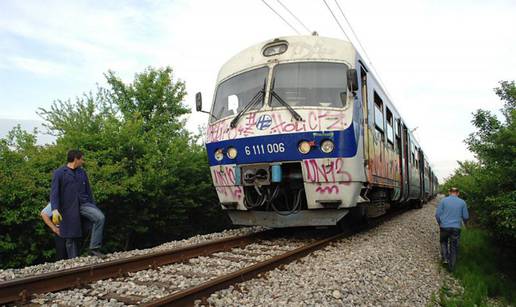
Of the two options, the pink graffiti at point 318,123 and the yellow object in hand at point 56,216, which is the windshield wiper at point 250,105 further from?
the yellow object in hand at point 56,216

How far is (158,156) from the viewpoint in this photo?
10.5 meters

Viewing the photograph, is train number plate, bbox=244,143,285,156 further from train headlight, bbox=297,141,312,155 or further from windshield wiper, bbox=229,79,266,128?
windshield wiper, bbox=229,79,266,128

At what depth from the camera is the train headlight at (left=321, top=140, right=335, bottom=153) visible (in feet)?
21.0

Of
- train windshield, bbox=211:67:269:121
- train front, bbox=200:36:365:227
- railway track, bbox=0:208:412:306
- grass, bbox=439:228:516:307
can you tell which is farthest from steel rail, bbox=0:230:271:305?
grass, bbox=439:228:516:307

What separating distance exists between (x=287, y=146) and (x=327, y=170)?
2.34 feet

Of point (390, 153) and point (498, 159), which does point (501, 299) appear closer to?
point (498, 159)

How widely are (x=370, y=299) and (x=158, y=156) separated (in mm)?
7346

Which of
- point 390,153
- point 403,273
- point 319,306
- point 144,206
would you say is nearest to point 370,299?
point 319,306

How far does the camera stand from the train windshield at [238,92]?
7344 millimetres

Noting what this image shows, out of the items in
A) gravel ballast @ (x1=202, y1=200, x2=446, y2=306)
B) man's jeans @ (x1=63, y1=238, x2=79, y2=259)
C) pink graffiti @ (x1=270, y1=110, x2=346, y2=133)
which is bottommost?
gravel ballast @ (x1=202, y1=200, x2=446, y2=306)

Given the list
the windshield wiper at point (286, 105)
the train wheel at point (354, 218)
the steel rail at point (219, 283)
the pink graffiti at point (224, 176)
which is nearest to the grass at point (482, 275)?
the train wheel at point (354, 218)

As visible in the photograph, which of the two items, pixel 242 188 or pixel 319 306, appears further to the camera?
pixel 242 188

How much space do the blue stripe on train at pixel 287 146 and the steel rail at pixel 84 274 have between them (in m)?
1.58

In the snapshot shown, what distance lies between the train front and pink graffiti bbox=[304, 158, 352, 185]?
15 millimetres
